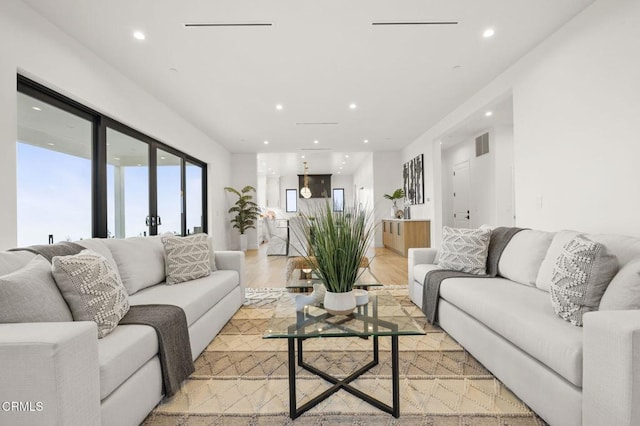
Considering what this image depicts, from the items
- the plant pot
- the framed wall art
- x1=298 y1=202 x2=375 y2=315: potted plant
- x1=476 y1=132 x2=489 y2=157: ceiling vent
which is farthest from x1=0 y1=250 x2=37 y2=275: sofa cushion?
x1=476 y1=132 x2=489 y2=157: ceiling vent

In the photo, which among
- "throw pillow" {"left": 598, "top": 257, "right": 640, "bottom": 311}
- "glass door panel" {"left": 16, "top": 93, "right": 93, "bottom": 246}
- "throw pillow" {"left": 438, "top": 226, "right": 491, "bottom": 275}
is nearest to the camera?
"throw pillow" {"left": 598, "top": 257, "right": 640, "bottom": 311}

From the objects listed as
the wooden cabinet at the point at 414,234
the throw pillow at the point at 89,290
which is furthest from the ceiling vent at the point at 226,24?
the wooden cabinet at the point at 414,234

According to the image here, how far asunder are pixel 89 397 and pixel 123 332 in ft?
1.39

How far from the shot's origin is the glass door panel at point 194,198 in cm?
588

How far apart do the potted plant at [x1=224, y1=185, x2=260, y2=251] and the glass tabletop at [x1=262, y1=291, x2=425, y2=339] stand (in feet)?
20.0

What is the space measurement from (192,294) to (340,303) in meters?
1.21

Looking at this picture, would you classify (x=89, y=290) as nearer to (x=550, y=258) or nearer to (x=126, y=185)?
(x=550, y=258)

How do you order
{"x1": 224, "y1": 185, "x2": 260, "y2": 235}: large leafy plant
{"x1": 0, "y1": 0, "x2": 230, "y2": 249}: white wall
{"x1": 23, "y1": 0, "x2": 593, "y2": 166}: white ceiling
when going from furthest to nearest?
1. {"x1": 224, "y1": 185, "x2": 260, "y2": 235}: large leafy plant
2. {"x1": 23, "y1": 0, "x2": 593, "y2": 166}: white ceiling
3. {"x1": 0, "y1": 0, "x2": 230, "y2": 249}: white wall

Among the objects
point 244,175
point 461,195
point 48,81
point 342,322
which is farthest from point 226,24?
point 461,195

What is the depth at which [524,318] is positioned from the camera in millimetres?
1575

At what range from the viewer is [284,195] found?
14.2 meters

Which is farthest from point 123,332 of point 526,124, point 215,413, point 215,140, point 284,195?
point 284,195

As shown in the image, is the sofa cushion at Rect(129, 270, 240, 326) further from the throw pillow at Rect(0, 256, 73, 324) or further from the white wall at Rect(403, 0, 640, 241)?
the white wall at Rect(403, 0, 640, 241)

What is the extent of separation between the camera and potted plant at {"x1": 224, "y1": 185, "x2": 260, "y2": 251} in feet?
24.9
